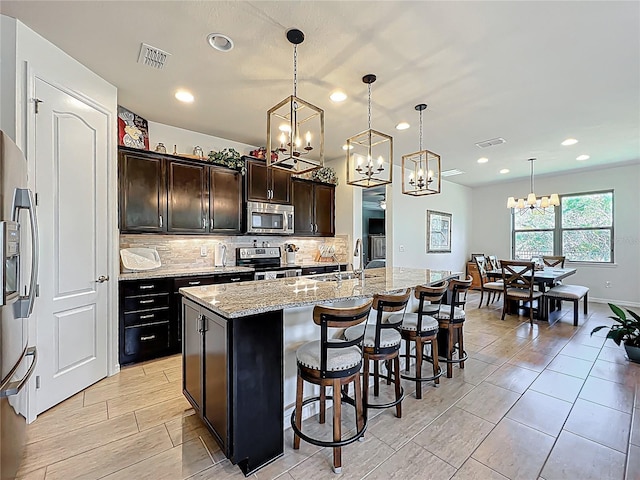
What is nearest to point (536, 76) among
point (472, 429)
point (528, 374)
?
point (528, 374)

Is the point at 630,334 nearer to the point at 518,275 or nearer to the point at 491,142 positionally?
the point at 518,275

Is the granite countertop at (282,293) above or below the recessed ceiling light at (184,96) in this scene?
below

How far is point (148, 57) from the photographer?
2.50m

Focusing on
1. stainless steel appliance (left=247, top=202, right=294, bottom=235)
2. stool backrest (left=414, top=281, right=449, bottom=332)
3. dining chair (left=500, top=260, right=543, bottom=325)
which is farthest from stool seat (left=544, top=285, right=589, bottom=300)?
stainless steel appliance (left=247, top=202, right=294, bottom=235)

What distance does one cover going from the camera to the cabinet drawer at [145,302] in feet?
10.2

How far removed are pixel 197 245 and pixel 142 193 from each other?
1.05 m

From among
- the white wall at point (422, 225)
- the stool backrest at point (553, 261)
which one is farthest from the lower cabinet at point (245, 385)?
the stool backrest at point (553, 261)

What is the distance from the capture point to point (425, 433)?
202 centimetres

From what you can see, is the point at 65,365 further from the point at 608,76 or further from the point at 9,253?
the point at 608,76

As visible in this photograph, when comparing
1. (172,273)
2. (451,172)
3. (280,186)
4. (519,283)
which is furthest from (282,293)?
(451,172)

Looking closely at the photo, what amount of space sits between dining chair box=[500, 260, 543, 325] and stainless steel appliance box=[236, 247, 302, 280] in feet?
11.6

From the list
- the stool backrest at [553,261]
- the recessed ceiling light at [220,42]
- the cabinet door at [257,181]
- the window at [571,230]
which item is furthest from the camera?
the window at [571,230]

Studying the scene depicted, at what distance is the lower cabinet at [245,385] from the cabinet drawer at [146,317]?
174 centimetres

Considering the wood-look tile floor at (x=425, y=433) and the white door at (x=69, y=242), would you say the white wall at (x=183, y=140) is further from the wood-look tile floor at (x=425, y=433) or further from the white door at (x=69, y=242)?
the wood-look tile floor at (x=425, y=433)
